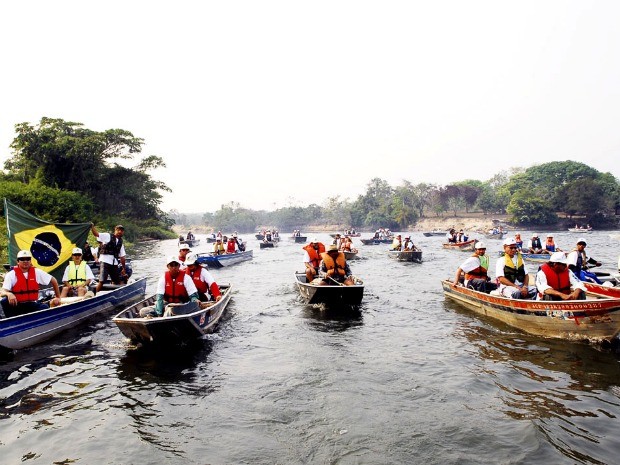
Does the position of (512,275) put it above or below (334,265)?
below

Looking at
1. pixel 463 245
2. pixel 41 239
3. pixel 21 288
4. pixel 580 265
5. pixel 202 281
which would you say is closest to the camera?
pixel 21 288

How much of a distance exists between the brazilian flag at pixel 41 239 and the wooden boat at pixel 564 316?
12026mm

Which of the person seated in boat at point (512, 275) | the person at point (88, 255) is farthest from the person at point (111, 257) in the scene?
the person seated in boat at point (512, 275)

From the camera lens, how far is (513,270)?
11461mm

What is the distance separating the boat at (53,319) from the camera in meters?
8.80

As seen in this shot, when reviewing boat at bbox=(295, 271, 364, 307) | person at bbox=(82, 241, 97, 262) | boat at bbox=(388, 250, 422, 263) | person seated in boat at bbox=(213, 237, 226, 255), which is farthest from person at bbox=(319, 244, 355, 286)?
boat at bbox=(388, 250, 422, 263)

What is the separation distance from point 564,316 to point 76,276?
12.2m

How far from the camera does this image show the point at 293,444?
18.5 ft

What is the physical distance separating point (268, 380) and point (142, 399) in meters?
2.06

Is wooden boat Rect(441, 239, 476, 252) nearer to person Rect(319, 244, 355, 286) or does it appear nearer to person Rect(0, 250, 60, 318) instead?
person Rect(319, 244, 355, 286)

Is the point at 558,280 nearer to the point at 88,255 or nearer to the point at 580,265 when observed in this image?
the point at 580,265

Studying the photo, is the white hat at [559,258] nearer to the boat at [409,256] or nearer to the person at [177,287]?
the person at [177,287]

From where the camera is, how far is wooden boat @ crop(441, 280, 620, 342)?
8.59 meters

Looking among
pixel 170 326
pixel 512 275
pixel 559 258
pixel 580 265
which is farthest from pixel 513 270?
pixel 170 326
